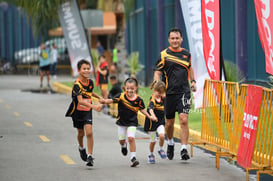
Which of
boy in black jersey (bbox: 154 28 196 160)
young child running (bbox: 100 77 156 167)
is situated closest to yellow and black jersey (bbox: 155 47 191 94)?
boy in black jersey (bbox: 154 28 196 160)

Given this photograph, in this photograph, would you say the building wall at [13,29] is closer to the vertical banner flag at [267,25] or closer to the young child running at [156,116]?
the young child running at [156,116]

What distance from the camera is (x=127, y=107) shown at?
10.5 m

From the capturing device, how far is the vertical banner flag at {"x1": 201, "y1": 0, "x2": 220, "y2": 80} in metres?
13.7

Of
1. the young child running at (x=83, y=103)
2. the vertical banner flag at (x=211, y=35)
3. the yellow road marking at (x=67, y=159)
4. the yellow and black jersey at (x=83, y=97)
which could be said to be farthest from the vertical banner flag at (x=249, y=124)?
the vertical banner flag at (x=211, y=35)

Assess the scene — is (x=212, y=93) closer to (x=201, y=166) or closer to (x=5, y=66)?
(x=201, y=166)

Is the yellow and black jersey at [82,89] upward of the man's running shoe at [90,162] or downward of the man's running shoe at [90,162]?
upward

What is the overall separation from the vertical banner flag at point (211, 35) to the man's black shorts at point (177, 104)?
306 centimetres

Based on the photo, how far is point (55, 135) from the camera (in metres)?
14.6

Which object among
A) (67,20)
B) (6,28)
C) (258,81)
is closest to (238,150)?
(258,81)

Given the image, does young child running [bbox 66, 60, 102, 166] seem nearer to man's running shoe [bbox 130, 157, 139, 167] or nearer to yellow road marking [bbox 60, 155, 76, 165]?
yellow road marking [bbox 60, 155, 76, 165]

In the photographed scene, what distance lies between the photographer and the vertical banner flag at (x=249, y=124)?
8.77 m

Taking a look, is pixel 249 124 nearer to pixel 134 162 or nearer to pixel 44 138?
pixel 134 162

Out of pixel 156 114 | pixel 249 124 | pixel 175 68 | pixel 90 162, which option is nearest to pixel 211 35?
pixel 175 68

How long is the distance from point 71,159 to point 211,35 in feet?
14.4
